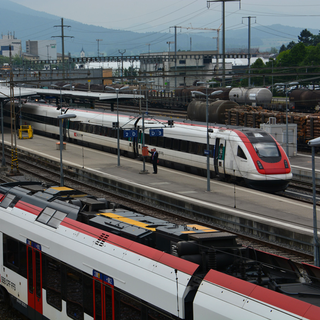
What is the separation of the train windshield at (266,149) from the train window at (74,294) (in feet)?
58.2

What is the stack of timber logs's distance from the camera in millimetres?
37156

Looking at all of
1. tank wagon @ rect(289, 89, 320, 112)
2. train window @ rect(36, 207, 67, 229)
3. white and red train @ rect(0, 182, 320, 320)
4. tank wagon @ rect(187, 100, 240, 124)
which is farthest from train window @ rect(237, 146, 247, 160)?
tank wagon @ rect(289, 89, 320, 112)

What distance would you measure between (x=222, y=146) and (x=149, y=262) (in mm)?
20143

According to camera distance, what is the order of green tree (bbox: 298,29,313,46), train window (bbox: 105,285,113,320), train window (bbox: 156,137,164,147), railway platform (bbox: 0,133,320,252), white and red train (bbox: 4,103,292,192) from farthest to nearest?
1. green tree (bbox: 298,29,313,46)
2. train window (bbox: 156,137,164,147)
3. white and red train (bbox: 4,103,292,192)
4. railway platform (bbox: 0,133,320,252)
5. train window (bbox: 105,285,113,320)

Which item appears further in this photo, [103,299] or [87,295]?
[87,295]

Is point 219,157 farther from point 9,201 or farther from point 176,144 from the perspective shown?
point 9,201

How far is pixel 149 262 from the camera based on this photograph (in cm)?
739

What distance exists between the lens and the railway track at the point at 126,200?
15.7 m

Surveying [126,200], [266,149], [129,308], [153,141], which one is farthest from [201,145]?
[129,308]

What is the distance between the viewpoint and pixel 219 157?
27359 millimetres

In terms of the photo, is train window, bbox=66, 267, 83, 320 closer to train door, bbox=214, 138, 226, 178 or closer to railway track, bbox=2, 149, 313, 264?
railway track, bbox=2, 149, 313, 264

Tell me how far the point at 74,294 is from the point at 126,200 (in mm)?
15693

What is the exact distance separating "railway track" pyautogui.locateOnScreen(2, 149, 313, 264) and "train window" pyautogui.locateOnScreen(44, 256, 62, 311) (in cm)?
233

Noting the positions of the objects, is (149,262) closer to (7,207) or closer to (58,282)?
(58,282)
